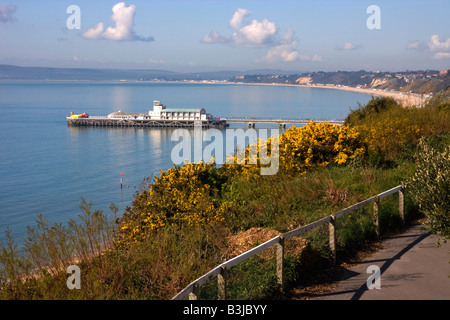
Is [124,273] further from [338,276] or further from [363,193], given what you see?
[363,193]

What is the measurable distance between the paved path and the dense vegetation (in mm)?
492

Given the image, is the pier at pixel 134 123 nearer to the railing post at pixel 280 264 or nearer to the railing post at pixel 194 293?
the railing post at pixel 280 264

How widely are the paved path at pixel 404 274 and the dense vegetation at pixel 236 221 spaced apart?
49 cm

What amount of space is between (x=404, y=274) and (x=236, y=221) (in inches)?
129

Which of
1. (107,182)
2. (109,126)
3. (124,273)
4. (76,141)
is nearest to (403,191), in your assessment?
(124,273)

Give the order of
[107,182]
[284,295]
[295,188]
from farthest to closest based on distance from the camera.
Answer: [107,182] → [295,188] → [284,295]

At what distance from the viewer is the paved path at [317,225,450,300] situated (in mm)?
6531

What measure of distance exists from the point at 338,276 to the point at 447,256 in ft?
7.11

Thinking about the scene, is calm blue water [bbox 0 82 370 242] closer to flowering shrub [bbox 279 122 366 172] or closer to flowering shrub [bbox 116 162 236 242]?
flowering shrub [bbox 116 162 236 242]

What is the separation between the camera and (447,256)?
26.7ft


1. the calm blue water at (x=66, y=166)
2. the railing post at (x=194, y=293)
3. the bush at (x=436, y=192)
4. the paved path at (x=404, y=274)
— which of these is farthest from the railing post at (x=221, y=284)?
the calm blue water at (x=66, y=166)

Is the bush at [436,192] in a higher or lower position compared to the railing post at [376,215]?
higher

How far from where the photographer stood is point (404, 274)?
286 inches

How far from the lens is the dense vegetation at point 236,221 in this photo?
6152 millimetres
